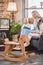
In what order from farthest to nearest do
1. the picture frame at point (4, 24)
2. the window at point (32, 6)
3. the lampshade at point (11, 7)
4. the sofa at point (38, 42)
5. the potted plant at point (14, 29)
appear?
the window at point (32, 6) < the lampshade at point (11, 7) < the potted plant at point (14, 29) < the picture frame at point (4, 24) < the sofa at point (38, 42)

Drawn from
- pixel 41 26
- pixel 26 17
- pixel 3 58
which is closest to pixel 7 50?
pixel 3 58

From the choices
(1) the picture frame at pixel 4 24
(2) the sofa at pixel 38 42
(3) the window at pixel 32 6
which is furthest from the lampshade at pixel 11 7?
(2) the sofa at pixel 38 42

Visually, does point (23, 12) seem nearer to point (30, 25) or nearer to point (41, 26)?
point (30, 25)

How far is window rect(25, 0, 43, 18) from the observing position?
7632mm

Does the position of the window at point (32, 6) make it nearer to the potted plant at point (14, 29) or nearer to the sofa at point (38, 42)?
the potted plant at point (14, 29)

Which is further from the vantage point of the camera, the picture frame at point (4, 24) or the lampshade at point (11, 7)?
the lampshade at point (11, 7)

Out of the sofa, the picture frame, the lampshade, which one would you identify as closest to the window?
the lampshade

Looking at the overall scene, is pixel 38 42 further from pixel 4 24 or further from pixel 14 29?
pixel 4 24

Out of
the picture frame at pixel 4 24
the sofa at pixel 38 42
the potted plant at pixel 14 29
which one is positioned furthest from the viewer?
the potted plant at pixel 14 29

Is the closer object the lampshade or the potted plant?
the potted plant

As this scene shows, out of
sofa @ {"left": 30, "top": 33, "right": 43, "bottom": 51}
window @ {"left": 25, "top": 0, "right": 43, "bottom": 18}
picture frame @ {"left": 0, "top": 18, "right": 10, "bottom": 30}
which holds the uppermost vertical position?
window @ {"left": 25, "top": 0, "right": 43, "bottom": 18}

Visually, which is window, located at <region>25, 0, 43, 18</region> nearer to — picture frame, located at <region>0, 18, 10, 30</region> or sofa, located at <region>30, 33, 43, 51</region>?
picture frame, located at <region>0, 18, 10, 30</region>

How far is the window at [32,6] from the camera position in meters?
7.63

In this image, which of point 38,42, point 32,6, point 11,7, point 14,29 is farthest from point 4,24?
point 38,42
